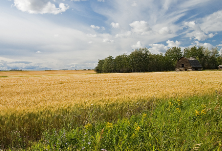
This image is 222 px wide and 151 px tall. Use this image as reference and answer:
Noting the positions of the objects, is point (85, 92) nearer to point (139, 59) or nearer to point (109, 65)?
point (139, 59)

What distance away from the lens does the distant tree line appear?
77938mm

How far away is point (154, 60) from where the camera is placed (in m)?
84.8

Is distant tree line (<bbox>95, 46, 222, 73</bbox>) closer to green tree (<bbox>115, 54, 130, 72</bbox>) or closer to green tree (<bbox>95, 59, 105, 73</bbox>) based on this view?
green tree (<bbox>115, 54, 130, 72</bbox>)

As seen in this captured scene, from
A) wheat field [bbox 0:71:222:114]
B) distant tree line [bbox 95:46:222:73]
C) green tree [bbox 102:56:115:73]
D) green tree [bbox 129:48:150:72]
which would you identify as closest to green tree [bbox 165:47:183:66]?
distant tree line [bbox 95:46:222:73]

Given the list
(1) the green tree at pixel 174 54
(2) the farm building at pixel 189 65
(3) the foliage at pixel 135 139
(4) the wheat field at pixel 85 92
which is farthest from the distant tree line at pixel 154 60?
(3) the foliage at pixel 135 139

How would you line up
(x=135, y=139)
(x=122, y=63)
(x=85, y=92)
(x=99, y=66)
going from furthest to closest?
(x=99, y=66)
(x=122, y=63)
(x=85, y=92)
(x=135, y=139)

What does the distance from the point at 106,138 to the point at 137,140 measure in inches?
29.7

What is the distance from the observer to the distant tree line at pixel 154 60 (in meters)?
77.9

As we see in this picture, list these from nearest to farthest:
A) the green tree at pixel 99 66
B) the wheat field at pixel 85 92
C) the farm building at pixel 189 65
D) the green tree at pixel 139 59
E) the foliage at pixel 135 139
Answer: the foliage at pixel 135 139 < the wheat field at pixel 85 92 < the farm building at pixel 189 65 < the green tree at pixel 139 59 < the green tree at pixel 99 66

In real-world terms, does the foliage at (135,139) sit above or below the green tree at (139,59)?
below

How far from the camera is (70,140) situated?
9.97 feet

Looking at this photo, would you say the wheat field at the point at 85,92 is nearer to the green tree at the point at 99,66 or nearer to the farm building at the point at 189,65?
the farm building at the point at 189,65

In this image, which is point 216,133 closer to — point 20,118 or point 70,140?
point 70,140


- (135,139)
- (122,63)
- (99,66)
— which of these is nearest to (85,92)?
(135,139)
